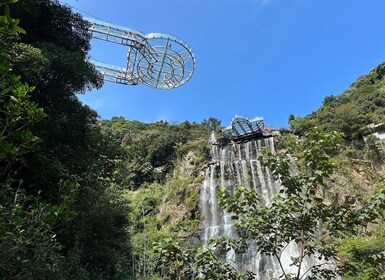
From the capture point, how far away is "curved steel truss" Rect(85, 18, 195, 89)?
12.4m

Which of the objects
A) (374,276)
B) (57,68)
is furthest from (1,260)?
(57,68)

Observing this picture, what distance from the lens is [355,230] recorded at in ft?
11.1

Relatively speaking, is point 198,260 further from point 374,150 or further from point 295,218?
point 374,150

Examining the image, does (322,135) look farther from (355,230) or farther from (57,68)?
(57,68)

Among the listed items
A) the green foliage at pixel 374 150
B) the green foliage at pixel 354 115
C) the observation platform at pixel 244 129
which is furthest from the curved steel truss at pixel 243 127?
the green foliage at pixel 374 150

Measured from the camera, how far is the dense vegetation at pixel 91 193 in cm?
246

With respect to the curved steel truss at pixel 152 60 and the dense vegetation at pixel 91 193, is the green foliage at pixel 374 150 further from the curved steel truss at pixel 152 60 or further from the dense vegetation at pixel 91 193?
the curved steel truss at pixel 152 60

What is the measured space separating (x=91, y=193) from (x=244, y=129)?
22578mm

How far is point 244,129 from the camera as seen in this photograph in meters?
30.4

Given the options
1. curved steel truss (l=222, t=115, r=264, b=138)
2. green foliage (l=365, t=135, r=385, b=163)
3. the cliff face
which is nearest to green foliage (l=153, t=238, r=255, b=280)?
the cliff face

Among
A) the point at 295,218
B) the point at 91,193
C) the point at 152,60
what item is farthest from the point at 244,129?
the point at 295,218

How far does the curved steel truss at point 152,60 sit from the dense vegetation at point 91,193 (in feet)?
8.39

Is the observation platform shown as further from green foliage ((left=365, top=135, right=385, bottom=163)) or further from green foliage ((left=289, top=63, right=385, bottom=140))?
green foliage ((left=365, top=135, right=385, bottom=163))

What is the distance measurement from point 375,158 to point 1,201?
82.7 ft
